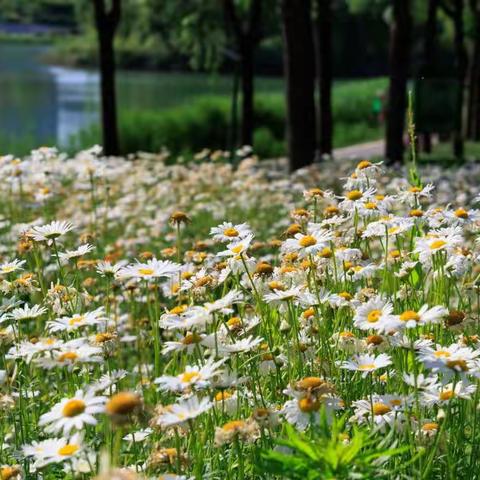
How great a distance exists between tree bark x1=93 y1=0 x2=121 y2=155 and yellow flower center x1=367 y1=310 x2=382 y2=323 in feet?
36.4

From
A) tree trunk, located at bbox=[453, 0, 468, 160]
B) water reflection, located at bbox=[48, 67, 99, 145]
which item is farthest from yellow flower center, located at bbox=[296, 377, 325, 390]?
tree trunk, located at bbox=[453, 0, 468, 160]

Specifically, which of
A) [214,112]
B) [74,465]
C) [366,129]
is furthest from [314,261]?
[366,129]

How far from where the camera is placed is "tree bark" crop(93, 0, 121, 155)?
42.9ft

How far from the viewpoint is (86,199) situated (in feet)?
27.2

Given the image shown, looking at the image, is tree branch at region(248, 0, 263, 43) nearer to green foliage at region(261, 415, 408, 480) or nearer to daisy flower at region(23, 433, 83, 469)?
daisy flower at region(23, 433, 83, 469)

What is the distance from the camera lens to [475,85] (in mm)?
21453

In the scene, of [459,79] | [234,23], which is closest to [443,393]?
[234,23]

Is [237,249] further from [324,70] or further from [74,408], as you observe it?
[324,70]

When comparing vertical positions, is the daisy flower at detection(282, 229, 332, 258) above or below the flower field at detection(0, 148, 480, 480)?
above

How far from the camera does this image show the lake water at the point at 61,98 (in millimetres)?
21703

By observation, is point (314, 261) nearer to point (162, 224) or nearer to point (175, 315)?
point (175, 315)

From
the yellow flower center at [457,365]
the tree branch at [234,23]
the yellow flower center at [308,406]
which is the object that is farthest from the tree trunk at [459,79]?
the yellow flower center at [308,406]

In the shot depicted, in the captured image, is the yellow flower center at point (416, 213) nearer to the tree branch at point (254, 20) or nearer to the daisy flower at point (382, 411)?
the daisy flower at point (382, 411)

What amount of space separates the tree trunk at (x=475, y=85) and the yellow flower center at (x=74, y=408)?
18.8 meters
